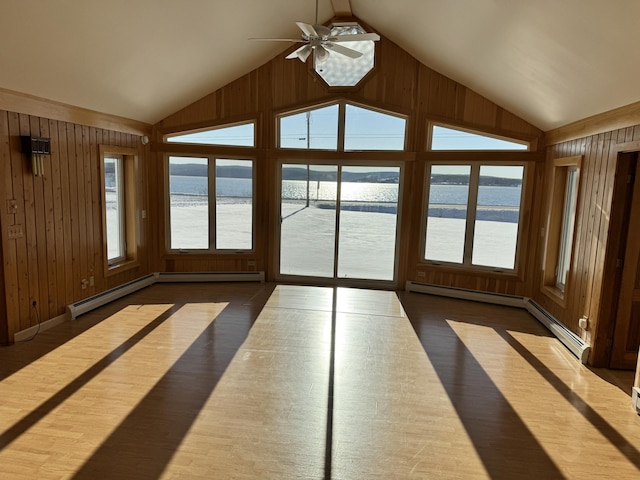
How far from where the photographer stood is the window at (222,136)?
6715 millimetres

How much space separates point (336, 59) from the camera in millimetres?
6566

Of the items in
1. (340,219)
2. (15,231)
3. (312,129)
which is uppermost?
(312,129)

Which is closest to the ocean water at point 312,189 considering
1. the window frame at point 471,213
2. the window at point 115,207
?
the window frame at point 471,213

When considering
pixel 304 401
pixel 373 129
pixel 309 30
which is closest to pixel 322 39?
pixel 309 30

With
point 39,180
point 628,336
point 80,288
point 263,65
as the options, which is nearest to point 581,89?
point 628,336

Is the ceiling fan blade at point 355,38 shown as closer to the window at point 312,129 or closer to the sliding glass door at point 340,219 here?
the window at point 312,129

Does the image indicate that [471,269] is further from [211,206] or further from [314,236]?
[211,206]

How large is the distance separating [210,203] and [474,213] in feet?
13.9

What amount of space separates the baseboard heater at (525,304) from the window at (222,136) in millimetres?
3595

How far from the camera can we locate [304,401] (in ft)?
10.9

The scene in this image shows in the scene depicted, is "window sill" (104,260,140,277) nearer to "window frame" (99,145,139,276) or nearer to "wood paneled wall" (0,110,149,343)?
"window frame" (99,145,139,276)

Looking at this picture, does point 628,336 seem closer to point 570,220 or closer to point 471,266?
point 570,220

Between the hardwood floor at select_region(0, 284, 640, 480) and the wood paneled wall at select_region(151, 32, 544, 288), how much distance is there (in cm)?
165

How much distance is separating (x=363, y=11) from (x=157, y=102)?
3.23 meters
